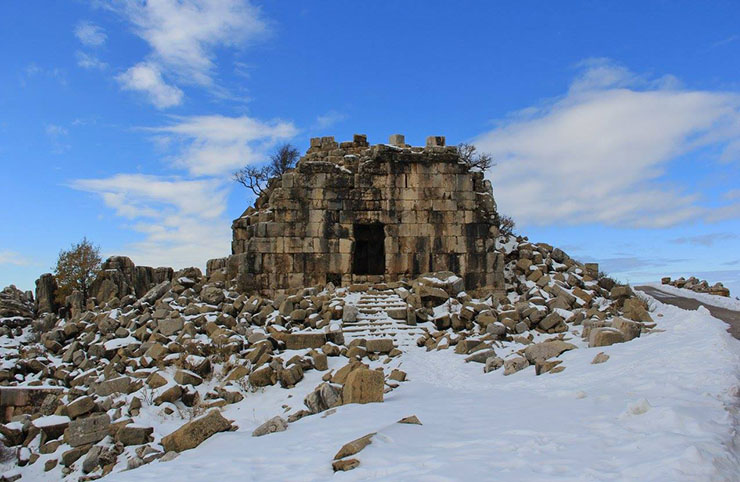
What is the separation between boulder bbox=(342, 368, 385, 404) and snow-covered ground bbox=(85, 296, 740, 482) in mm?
214

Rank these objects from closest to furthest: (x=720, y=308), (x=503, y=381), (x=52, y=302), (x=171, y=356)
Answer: (x=503, y=381) → (x=171, y=356) → (x=720, y=308) → (x=52, y=302)

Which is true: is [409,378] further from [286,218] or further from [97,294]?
[97,294]

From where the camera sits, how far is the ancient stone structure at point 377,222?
15734mm

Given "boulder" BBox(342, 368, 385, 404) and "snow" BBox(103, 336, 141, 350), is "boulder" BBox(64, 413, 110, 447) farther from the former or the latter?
"snow" BBox(103, 336, 141, 350)

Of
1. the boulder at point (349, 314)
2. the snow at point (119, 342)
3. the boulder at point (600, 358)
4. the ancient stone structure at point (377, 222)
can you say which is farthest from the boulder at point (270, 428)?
the ancient stone structure at point (377, 222)

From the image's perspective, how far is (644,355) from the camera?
7734 mm

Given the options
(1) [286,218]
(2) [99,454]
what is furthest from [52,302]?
(2) [99,454]

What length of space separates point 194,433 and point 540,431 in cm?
397

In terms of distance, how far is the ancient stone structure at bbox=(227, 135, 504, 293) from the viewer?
1573 cm

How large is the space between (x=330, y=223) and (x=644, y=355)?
9.77 metres

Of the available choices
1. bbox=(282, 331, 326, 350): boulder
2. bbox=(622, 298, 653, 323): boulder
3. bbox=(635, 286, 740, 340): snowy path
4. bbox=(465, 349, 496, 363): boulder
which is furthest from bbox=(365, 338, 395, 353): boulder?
bbox=(635, 286, 740, 340): snowy path

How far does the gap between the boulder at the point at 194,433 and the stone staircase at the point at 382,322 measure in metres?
5.22

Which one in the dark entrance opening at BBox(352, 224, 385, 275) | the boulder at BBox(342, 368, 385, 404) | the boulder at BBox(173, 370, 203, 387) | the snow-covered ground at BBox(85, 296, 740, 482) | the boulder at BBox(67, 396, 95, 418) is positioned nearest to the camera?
the snow-covered ground at BBox(85, 296, 740, 482)

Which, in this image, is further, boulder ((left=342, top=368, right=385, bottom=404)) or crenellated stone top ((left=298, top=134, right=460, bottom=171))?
crenellated stone top ((left=298, top=134, right=460, bottom=171))
